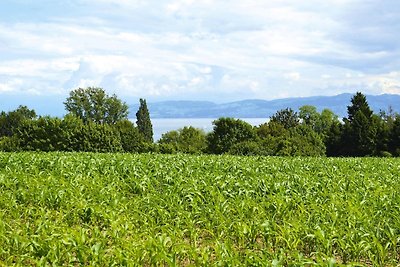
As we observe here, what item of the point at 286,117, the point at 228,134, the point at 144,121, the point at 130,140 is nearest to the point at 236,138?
the point at 228,134

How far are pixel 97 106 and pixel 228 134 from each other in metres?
52.0

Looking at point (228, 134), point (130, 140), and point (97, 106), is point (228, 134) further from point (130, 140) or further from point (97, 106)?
point (97, 106)

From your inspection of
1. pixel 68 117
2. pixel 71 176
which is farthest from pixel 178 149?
pixel 71 176

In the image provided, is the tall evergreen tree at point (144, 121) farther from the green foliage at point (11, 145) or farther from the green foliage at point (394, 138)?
the green foliage at point (394, 138)

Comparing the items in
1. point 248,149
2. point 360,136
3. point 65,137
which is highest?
point 65,137

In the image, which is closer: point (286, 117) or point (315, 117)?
point (286, 117)

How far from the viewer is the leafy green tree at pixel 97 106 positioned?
99.9m

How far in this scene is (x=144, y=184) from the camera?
1259cm

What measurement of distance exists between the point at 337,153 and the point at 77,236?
198 ft

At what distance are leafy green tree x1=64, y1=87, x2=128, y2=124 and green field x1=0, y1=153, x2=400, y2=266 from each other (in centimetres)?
8642

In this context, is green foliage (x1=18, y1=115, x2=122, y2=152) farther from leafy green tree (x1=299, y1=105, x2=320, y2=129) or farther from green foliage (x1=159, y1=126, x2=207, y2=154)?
leafy green tree (x1=299, y1=105, x2=320, y2=129)

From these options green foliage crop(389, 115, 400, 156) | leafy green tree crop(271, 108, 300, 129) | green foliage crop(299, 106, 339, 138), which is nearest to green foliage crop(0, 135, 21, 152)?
green foliage crop(389, 115, 400, 156)

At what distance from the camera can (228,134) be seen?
53750 mm

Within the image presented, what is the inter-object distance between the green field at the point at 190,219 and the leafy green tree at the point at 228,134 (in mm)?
38295
